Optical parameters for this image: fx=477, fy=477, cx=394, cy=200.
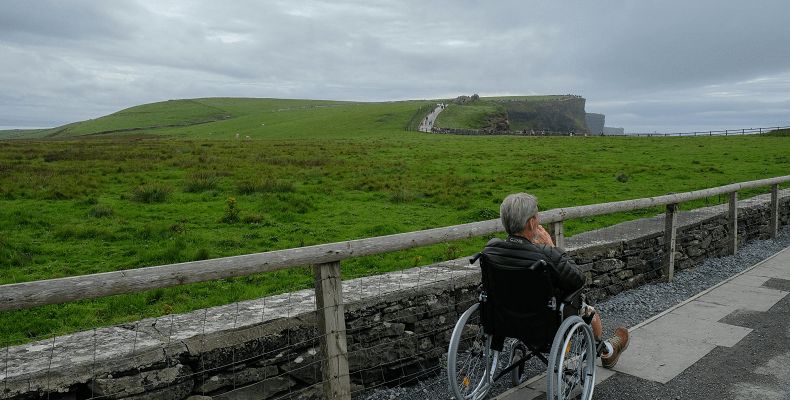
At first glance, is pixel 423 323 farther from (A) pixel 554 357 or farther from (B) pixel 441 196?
(B) pixel 441 196

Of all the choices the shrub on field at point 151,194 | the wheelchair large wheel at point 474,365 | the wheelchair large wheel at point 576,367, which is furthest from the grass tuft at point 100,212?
the wheelchair large wheel at point 576,367

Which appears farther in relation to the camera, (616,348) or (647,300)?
(647,300)

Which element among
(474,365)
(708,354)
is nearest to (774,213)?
(708,354)

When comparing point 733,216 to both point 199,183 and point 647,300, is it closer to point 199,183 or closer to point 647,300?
point 647,300

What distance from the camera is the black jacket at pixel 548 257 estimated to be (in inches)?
118

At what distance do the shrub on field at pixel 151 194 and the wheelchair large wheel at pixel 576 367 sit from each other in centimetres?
1206

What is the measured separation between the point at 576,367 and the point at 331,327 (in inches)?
71.8

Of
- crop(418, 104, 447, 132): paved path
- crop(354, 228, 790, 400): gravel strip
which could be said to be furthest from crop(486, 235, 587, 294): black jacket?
crop(418, 104, 447, 132): paved path

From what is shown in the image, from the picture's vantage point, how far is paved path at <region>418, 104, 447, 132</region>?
65938 millimetres

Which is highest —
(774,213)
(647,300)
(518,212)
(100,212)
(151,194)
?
(518,212)

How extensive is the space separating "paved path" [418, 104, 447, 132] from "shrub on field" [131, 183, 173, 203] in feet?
172

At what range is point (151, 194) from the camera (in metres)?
13.0

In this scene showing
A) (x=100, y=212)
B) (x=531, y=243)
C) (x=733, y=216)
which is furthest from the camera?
(x=100, y=212)

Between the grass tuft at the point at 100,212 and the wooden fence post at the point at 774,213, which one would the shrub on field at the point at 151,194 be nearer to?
the grass tuft at the point at 100,212
